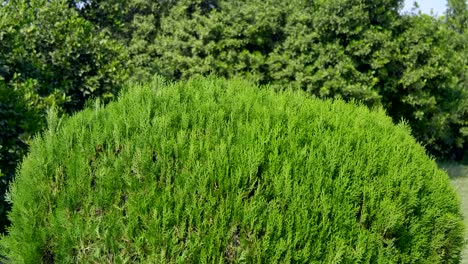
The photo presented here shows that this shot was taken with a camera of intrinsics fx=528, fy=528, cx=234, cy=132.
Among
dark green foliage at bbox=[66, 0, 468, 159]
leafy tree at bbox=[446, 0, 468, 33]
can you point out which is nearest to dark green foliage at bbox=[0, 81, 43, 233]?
dark green foliage at bbox=[66, 0, 468, 159]

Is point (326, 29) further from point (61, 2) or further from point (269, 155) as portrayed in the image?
point (269, 155)

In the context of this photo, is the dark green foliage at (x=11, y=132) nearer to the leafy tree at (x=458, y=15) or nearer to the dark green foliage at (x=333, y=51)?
the dark green foliage at (x=333, y=51)

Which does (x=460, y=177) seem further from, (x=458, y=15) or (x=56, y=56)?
(x=56, y=56)

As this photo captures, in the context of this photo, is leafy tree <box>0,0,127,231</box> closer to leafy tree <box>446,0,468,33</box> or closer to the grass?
the grass

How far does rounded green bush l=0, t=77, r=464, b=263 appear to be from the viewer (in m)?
3.96

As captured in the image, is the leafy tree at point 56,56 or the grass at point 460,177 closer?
the leafy tree at point 56,56

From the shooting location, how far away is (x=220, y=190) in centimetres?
399

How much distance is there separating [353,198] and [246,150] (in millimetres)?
940

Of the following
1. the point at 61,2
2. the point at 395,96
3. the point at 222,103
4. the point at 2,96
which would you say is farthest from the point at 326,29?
the point at 222,103

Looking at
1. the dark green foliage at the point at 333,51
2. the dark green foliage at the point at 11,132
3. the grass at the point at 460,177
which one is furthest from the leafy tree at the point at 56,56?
the grass at the point at 460,177

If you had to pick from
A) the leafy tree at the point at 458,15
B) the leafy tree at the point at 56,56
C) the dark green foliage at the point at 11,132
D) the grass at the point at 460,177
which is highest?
the leafy tree at the point at 458,15

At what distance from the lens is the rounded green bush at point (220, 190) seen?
3.96 m

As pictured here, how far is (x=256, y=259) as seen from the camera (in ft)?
13.0

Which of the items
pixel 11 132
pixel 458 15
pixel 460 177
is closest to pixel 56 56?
pixel 11 132
